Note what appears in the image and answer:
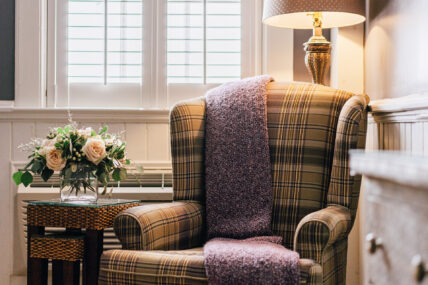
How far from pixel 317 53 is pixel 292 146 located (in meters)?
0.48

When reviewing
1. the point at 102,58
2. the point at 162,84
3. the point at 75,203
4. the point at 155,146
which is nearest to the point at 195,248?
the point at 75,203

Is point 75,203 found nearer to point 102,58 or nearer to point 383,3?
point 102,58

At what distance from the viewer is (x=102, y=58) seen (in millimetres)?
2996

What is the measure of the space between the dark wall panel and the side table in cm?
102

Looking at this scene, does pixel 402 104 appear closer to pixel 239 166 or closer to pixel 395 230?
pixel 239 166

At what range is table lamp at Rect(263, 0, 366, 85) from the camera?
222 cm

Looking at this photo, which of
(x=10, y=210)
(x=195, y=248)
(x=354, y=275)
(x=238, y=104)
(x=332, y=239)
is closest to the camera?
(x=332, y=239)

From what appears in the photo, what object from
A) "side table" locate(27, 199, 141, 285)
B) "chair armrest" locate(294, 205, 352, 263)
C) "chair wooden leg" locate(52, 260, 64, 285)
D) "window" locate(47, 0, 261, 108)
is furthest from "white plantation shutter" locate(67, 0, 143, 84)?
"chair armrest" locate(294, 205, 352, 263)

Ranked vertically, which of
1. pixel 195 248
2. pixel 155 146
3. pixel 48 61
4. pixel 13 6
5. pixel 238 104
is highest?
pixel 13 6

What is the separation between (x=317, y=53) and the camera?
2426mm

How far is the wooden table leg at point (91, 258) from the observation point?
2029 millimetres

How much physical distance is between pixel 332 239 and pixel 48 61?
1916mm

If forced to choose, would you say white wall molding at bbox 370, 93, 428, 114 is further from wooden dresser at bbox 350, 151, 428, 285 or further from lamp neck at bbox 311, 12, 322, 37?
wooden dresser at bbox 350, 151, 428, 285

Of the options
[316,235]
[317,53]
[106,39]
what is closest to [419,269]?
[316,235]
